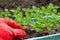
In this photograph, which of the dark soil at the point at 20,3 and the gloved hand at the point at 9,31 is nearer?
the gloved hand at the point at 9,31

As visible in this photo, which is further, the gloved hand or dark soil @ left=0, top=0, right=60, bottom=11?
dark soil @ left=0, top=0, right=60, bottom=11

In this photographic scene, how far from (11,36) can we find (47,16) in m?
0.79

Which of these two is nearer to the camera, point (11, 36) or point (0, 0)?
point (11, 36)

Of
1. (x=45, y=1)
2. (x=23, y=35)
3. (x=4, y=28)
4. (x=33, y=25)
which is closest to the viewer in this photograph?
(x=4, y=28)

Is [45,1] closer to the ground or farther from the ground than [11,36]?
closer to the ground

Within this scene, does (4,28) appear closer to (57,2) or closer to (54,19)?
(54,19)

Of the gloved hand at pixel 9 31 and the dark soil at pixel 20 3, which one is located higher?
the gloved hand at pixel 9 31

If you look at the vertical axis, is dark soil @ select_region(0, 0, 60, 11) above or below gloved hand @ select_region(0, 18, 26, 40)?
below

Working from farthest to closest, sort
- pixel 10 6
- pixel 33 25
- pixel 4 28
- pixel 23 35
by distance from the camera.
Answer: pixel 10 6, pixel 33 25, pixel 23 35, pixel 4 28

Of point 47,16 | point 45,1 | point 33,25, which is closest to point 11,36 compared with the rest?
point 33,25

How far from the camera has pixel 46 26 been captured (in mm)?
3055

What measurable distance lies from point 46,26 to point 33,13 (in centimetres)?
22

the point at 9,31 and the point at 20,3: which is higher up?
the point at 9,31

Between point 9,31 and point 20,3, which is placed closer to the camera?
point 9,31
